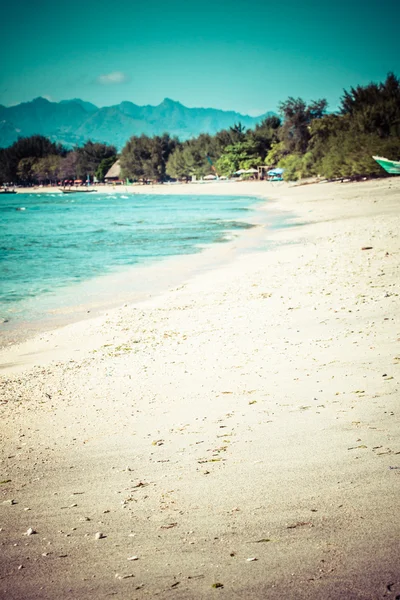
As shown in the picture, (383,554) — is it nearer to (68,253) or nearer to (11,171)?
(68,253)

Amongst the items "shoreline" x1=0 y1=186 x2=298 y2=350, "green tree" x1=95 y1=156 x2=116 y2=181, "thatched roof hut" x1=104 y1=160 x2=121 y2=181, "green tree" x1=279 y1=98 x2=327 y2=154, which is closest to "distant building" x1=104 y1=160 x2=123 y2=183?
"thatched roof hut" x1=104 y1=160 x2=121 y2=181

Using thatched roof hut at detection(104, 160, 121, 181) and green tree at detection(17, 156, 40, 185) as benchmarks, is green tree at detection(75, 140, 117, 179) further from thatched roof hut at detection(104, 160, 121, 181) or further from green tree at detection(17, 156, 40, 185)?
green tree at detection(17, 156, 40, 185)

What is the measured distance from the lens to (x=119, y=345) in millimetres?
7770

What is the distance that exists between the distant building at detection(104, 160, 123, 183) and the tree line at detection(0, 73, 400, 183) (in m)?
2.75

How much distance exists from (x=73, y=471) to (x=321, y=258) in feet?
34.1

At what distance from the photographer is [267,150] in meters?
114

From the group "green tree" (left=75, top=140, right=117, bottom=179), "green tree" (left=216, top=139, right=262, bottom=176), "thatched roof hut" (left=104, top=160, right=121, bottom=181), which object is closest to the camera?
"green tree" (left=216, top=139, right=262, bottom=176)

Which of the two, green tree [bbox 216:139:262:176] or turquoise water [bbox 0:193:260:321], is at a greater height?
green tree [bbox 216:139:262:176]

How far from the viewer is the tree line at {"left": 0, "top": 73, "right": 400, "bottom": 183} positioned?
4900 cm

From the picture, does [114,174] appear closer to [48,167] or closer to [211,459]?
[48,167]

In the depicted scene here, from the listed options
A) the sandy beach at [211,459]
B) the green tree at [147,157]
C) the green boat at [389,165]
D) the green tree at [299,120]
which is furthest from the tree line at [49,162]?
the sandy beach at [211,459]

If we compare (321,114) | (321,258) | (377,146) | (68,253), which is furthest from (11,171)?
(321,258)

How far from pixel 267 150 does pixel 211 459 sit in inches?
4578

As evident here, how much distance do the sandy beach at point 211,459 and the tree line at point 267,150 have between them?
133ft
